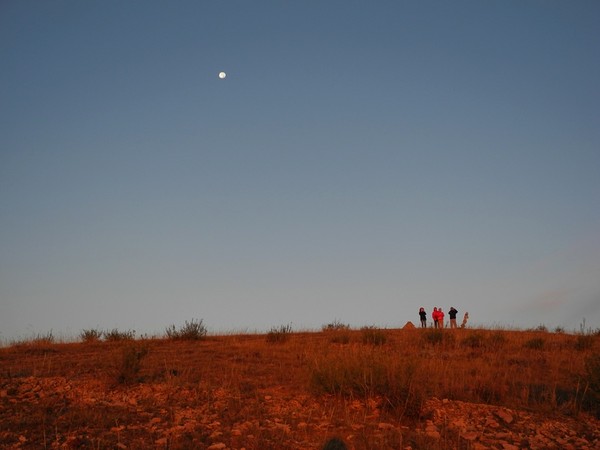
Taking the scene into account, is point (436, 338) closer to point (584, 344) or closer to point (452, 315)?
point (584, 344)

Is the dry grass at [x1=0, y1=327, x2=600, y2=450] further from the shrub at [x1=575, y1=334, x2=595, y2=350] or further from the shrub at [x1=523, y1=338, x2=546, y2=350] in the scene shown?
the shrub at [x1=575, y1=334, x2=595, y2=350]

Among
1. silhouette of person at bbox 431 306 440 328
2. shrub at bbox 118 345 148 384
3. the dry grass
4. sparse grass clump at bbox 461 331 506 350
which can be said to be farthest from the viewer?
silhouette of person at bbox 431 306 440 328

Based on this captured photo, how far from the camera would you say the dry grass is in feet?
24.9

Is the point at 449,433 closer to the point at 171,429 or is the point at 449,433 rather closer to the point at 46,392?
the point at 171,429

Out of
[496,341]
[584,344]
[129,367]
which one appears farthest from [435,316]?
[129,367]

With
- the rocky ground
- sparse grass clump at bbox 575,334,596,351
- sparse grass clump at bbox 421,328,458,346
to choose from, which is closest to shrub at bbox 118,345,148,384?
the rocky ground

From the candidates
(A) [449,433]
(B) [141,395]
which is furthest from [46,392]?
(A) [449,433]

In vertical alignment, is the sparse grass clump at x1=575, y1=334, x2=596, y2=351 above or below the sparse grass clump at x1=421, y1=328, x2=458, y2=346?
below

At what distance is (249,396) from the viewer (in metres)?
9.52

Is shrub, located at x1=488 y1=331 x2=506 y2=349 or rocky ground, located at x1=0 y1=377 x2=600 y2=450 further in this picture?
shrub, located at x1=488 y1=331 x2=506 y2=349

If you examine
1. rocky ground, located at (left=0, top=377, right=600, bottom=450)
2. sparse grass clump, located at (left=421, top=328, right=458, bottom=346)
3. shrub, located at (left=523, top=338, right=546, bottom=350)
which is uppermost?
sparse grass clump, located at (left=421, top=328, right=458, bottom=346)

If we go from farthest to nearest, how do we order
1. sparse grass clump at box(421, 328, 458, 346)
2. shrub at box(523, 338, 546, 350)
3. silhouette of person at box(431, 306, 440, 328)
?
1. silhouette of person at box(431, 306, 440, 328)
2. sparse grass clump at box(421, 328, 458, 346)
3. shrub at box(523, 338, 546, 350)

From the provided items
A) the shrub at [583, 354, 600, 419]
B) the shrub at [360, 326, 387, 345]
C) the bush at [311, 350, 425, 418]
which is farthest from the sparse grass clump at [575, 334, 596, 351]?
the bush at [311, 350, 425, 418]

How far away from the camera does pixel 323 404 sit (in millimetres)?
→ 9109
